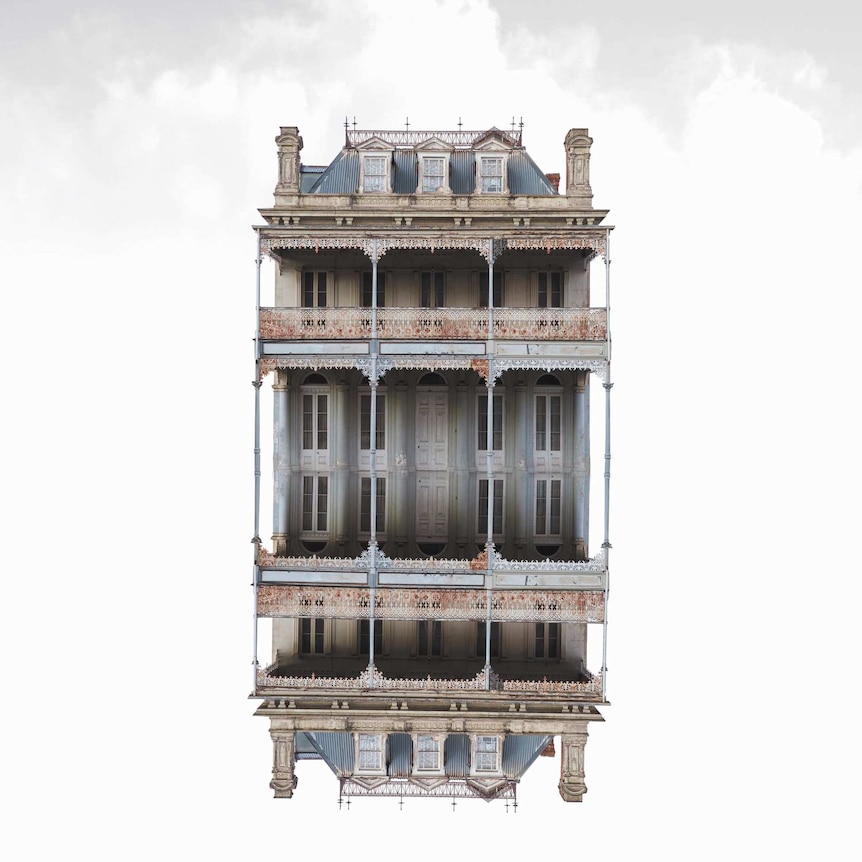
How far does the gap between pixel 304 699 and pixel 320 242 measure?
41.5ft

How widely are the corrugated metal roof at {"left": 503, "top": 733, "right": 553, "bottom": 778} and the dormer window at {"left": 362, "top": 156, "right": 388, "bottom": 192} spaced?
16.1m

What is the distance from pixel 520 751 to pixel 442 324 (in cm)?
1207

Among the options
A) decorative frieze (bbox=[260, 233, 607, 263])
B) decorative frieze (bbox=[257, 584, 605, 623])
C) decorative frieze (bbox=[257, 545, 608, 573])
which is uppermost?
decorative frieze (bbox=[260, 233, 607, 263])

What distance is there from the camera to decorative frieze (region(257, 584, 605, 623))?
1783cm

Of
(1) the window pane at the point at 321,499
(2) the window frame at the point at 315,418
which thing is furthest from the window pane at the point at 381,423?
(1) the window pane at the point at 321,499

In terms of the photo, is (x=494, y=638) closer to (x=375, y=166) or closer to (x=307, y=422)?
(x=307, y=422)

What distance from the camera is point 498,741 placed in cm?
1769

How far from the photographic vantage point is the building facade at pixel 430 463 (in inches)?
698

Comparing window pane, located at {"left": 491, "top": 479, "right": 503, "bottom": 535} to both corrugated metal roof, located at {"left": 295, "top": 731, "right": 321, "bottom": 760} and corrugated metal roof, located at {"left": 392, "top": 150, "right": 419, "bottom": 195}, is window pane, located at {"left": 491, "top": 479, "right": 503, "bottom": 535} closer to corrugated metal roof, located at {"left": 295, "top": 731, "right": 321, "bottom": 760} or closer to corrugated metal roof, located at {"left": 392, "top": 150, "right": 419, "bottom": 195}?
corrugated metal roof, located at {"left": 295, "top": 731, "right": 321, "bottom": 760}

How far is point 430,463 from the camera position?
67.9 ft

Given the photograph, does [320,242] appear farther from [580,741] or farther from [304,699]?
[580,741]

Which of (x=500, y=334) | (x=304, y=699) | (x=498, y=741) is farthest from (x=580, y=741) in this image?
(x=500, y=334)

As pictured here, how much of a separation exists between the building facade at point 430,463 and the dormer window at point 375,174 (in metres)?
0.07

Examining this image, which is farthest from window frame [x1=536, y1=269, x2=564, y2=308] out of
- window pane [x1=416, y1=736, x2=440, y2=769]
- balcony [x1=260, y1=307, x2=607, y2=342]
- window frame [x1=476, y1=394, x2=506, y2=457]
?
window pane [x1=416, y1=736, x2=440, y2=769]
